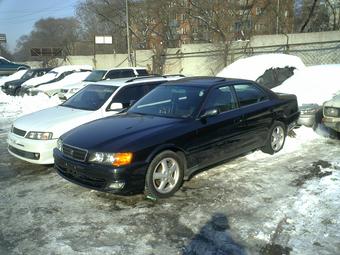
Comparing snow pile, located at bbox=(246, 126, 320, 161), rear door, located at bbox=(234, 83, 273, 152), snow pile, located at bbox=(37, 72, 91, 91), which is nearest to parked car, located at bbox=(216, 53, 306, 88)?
snow pile, located at bbox=(246, 126, 320, 161)

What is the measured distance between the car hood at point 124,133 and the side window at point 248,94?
4.64ft

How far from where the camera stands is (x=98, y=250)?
3.99 meters

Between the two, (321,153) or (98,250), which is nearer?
(98,250)

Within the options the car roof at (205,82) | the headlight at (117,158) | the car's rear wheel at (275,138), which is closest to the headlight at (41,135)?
the headlight at (117,158)

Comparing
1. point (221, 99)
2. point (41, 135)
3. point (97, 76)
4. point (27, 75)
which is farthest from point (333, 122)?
point (27, 75)

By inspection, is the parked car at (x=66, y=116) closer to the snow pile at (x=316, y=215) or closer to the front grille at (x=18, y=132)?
the front grille at (x=18, y=132)

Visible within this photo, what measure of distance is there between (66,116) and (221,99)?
9.40ft

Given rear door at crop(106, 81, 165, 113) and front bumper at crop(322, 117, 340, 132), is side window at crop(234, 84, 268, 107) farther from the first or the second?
rear door at crop(106, 81, 165, 113)

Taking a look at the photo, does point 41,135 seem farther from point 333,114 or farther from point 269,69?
point 269,69

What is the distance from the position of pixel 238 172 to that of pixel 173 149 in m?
1.44

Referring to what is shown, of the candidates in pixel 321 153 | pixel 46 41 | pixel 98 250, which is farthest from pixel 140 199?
pixel 46 41

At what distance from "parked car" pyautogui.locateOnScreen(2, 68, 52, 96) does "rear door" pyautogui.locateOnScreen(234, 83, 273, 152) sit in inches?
674

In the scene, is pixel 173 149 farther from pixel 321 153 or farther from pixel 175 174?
pixel 321 153

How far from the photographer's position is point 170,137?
5.28 m
